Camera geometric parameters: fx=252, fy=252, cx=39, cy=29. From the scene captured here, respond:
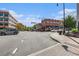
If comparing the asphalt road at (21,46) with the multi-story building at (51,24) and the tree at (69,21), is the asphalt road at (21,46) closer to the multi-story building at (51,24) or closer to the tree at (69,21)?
the multi-story building at (51,24)

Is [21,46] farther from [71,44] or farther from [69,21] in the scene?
[69,21]

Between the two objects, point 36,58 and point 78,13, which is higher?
point 78,13

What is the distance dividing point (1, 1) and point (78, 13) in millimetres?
23127

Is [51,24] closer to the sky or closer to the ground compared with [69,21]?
closer to the ground

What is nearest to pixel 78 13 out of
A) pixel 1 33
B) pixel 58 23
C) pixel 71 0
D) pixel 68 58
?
pixel 58 23

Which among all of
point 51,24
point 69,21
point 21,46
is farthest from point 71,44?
point 69,21

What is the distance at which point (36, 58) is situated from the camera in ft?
45.1

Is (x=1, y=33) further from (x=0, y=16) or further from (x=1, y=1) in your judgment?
(x=1, y=1)

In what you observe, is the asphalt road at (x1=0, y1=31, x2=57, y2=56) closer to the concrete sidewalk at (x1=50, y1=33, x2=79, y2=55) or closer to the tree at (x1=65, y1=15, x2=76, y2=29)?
the concrete sidewalk at (x1=50, y1=33, x2=79, y2=55)

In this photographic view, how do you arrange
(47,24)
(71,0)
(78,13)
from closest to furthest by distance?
(71,0)
(78,13)
(47,24)

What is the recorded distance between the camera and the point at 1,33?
47844mm

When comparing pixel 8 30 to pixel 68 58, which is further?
pixel 8 30

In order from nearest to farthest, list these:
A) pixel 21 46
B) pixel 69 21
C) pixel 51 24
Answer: pixel 21 46, pixel 51 24, pixel 69 21

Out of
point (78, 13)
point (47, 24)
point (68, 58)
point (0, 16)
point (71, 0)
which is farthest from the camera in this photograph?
point (47, 24)
